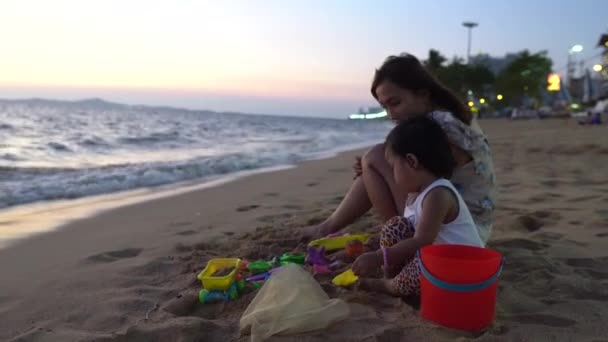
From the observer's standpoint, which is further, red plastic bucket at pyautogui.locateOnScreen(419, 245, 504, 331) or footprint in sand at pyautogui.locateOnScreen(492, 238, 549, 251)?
footprint in sand at pyautogui.locateOnScreen(492, 238, 549, 251)

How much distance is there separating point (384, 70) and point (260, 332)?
4.34 ft

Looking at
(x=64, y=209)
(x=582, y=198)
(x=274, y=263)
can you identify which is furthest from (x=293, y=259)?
(x=64, y=209)

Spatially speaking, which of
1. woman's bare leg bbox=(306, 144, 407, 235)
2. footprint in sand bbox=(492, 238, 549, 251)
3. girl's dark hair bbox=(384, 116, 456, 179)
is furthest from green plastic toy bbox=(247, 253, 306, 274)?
footprint in sand bbox=(492, 238, 549, 251)

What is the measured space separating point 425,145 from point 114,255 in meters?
1.86

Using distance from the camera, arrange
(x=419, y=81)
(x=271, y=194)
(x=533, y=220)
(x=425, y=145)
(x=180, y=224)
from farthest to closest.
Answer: (x=271, y=194) → (x=180, y=224) → (x=533, y=220) → (x=419, y=81) → (x=425, y=145)

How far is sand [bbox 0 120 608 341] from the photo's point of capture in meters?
1.75

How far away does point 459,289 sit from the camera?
1661 millimetres

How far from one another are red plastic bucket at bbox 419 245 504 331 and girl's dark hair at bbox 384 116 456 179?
1.15ft

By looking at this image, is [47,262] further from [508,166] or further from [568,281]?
[508,166]

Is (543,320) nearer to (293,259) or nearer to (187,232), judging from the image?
(293,259)

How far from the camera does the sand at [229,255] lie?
1.75m

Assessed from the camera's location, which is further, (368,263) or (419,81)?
(419,81)

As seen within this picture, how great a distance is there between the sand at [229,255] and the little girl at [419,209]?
0.16 meters

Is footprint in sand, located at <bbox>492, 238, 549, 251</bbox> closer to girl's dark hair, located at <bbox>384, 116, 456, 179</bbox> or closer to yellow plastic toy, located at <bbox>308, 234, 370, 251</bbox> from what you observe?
yellow plastic toy, located at <bbox>308, 234, 370, 251</bbox>
